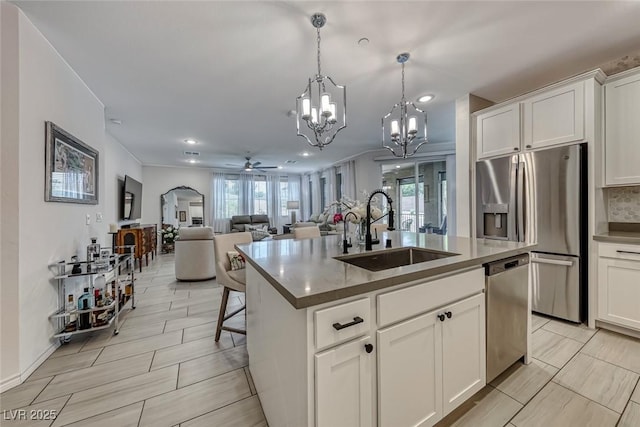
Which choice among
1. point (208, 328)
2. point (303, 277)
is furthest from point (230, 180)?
point (303, 277)

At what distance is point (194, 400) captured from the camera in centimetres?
158

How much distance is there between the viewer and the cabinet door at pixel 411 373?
3.51 ft

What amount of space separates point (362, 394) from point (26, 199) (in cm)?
261

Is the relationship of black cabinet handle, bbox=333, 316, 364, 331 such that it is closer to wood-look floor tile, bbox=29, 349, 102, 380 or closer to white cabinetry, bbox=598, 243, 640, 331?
wood-look floor tile, bbox=29, 349, 102, 380

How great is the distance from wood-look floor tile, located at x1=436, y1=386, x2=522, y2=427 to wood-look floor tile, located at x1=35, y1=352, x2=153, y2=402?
2116mm

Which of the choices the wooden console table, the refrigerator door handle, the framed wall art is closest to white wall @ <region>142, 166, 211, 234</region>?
the wooden console table

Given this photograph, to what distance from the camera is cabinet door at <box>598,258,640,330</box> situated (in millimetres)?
2145

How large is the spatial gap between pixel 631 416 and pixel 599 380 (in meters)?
0.32

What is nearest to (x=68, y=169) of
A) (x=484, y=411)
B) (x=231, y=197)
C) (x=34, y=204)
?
(x=34, y=204)

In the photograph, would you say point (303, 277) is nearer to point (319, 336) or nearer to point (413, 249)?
point (319, 336)

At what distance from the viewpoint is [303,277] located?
108cm

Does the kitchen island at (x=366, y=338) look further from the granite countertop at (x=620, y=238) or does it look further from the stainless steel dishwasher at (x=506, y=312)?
the granite countertop at (x=620, y=238)

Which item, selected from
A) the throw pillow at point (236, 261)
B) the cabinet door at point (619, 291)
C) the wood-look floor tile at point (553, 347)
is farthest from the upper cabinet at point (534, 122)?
the throw pillow at point (236, 261)

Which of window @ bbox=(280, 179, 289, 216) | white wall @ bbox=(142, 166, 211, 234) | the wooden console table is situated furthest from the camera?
window @ bbox=(280, 179, 289, 216)
